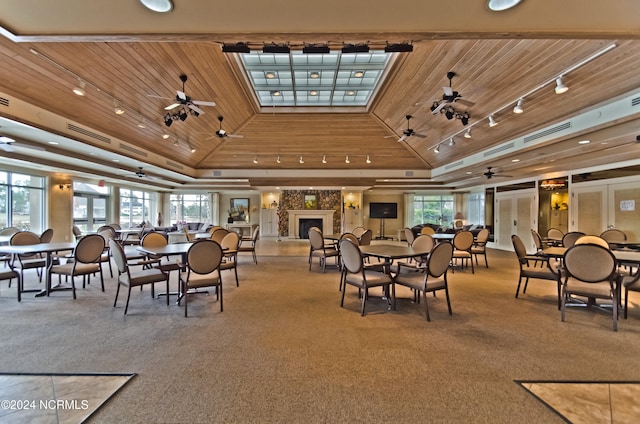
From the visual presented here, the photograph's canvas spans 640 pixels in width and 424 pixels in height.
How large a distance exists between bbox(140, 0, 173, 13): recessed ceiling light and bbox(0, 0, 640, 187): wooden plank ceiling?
31 centimetres

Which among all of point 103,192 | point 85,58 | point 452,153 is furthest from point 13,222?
point 452,153

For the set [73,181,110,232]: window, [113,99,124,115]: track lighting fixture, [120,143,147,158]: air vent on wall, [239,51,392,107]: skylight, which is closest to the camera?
[113,99,124,115]: track lighting fixture

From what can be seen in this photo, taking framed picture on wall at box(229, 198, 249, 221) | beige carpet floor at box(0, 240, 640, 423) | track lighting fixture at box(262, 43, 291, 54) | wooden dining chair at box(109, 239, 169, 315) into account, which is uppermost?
track lighting fixture at box(262, 43, 291, 54)

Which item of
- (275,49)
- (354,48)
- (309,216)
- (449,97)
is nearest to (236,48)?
(275,49)

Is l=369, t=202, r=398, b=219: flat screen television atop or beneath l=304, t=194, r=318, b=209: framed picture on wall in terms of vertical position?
beneath

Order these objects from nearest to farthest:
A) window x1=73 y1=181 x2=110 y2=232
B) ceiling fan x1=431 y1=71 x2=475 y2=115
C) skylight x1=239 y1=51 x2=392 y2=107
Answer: ceiling fan x1=431 y1=71 x2=475 y2=115 < skylight x1=239 y1=51 x2=392 y2=107 < window x1=73 y1=181 x2=110 y2=232

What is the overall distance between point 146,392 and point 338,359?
1.53m

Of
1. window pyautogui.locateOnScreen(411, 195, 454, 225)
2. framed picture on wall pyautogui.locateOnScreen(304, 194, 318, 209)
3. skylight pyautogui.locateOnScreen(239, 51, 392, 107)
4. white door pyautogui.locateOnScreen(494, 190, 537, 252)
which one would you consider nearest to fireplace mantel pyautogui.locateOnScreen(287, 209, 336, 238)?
framed picture on wall pyautogui.locateOnScreen(304, 194, 318, 209)

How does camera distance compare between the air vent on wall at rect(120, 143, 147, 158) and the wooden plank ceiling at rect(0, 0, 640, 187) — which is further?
the air vent on wall at rect(120, 143, 147, 158)

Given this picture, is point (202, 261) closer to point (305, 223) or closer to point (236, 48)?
point (236, 48)

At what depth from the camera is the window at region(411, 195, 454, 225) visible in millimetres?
16609

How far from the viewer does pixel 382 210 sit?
16.2 metres

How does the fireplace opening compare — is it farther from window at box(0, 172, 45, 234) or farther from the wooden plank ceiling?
window at box(0, 172, 45, 234)

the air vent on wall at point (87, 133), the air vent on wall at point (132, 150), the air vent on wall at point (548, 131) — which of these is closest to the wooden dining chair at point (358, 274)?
the air vent on wall at point (548, 131)
